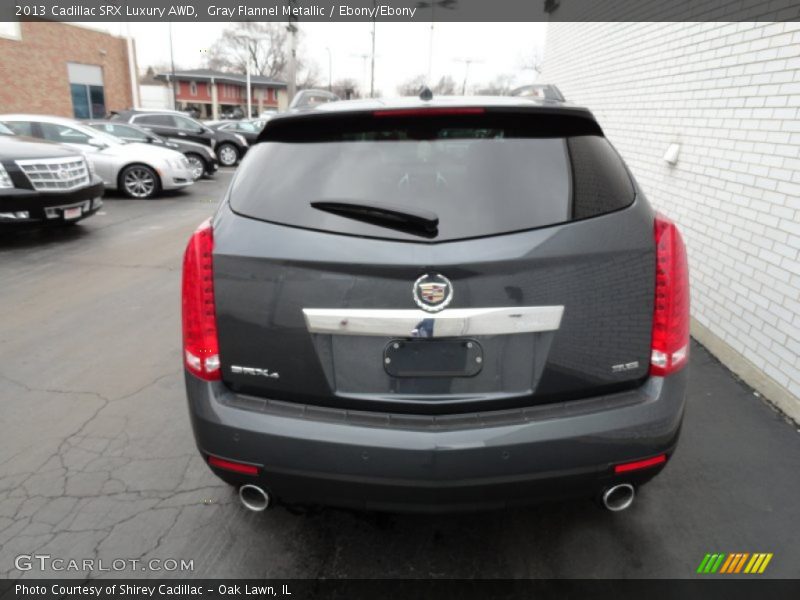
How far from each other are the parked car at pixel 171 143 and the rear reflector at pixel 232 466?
40.6ft

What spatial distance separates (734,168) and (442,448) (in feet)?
12.0

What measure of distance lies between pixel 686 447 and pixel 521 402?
181 cm

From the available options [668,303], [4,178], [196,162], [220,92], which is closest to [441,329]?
[668,303]

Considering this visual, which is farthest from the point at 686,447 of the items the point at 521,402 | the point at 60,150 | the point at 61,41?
the point at 61,41

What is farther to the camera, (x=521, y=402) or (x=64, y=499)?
(x=64, y=499)

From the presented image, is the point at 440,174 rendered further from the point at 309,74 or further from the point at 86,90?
the point at 309,74

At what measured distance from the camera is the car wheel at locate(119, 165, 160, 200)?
11828mm

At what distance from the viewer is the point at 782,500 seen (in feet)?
8.92

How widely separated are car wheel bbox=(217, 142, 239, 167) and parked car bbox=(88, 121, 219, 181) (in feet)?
10.1

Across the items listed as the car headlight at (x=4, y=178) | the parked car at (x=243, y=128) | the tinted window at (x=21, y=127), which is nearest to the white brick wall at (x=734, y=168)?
the car headlight at (x=4, y=178)

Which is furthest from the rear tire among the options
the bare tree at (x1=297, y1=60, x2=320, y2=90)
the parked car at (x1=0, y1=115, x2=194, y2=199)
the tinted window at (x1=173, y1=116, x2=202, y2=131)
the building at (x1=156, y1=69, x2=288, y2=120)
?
the bare tree at (x1=297, y1=60, x2=320, y2=90)

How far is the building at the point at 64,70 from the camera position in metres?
22.9

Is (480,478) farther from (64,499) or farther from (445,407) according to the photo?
(64,499)

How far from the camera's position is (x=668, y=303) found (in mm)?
1930
